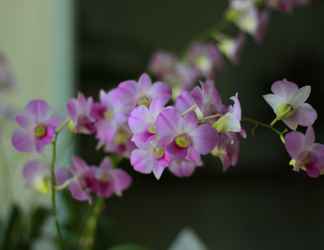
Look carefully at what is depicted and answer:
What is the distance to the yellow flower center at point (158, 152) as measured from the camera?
1.42 feet

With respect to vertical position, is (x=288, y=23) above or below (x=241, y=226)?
above

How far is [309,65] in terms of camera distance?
1.35m

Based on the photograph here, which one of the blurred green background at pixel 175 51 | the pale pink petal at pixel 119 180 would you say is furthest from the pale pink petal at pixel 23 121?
the blurred green background at pixel 175 51

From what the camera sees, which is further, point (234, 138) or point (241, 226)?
point (241, 226)

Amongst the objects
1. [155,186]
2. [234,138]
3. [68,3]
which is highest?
[234,138]

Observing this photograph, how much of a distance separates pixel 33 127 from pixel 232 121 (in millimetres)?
211

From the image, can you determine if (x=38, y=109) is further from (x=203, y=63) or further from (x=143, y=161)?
(x=203, y=63)

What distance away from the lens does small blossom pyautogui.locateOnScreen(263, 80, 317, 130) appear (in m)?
0.44

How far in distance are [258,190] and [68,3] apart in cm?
68

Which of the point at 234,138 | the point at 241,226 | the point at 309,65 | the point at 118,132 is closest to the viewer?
the point at 234,138

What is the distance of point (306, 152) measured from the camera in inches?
17.0

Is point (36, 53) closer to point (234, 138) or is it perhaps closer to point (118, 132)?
point (118, 132)

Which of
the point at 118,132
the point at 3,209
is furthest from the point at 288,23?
the point at 118,132

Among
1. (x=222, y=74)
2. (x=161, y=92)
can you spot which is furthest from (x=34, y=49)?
(x=161, y=92)
